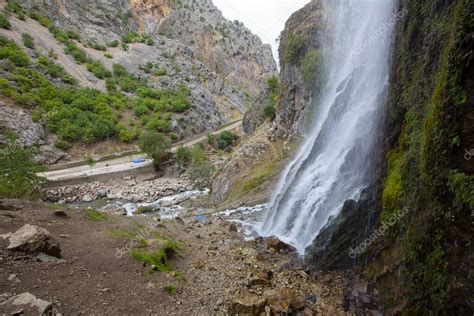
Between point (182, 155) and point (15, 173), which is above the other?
point (182, 155)

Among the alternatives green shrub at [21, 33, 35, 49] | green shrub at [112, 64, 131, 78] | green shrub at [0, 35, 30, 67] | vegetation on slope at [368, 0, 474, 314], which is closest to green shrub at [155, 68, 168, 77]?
green shrub at [112, 64, 131, 78]

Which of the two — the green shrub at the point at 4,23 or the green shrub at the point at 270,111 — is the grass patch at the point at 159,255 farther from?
the green shrub at the point at 4,23

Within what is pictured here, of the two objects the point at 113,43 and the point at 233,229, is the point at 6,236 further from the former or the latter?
the point at 113,43

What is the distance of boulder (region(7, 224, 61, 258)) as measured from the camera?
8.27 metres

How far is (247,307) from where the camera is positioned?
7.75 m

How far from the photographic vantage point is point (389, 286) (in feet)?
27.6

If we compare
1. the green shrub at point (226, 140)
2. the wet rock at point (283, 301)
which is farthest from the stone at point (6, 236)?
the green shrub at point (226, 140)

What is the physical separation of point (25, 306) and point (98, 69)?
56.3 meters

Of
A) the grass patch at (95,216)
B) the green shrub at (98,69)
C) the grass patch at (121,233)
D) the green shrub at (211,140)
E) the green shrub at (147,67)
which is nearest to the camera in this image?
the grass patch at (121,233)

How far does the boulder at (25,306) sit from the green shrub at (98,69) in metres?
55.1

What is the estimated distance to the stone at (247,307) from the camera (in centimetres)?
771

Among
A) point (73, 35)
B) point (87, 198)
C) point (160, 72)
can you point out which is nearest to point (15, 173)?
point (87, 198)

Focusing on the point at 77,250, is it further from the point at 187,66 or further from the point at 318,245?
the point at 187,66

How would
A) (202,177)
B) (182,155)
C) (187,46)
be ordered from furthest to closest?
(187,46)
(182,155)
(202,177)
